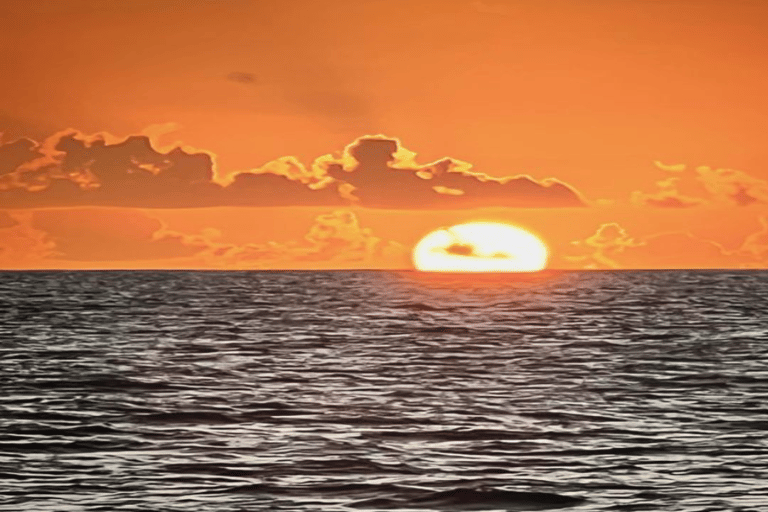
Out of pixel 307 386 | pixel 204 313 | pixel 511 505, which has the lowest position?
pixel 511 505

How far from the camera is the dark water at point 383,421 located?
25.7 m

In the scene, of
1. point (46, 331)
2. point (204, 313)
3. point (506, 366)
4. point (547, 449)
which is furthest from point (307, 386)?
point (204, 313)

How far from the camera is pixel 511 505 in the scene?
24.7 metres

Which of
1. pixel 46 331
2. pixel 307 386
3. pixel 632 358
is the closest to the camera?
pixel 307 386

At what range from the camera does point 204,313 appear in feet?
343

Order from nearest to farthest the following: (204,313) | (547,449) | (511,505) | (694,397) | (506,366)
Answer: (511,505)
(547,449)
(694,397)
(506,366)
(204,313)

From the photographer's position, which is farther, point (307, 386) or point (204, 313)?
point (204, 313)

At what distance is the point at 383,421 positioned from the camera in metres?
35.3

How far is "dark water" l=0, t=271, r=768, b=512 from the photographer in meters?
25.7

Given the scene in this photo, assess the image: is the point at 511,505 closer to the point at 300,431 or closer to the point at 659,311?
the point at 300,431

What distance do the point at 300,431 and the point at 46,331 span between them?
148 feet

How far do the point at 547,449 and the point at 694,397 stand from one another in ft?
39.3

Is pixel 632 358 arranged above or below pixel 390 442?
above

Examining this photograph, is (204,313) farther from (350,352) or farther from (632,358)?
(632,358)
